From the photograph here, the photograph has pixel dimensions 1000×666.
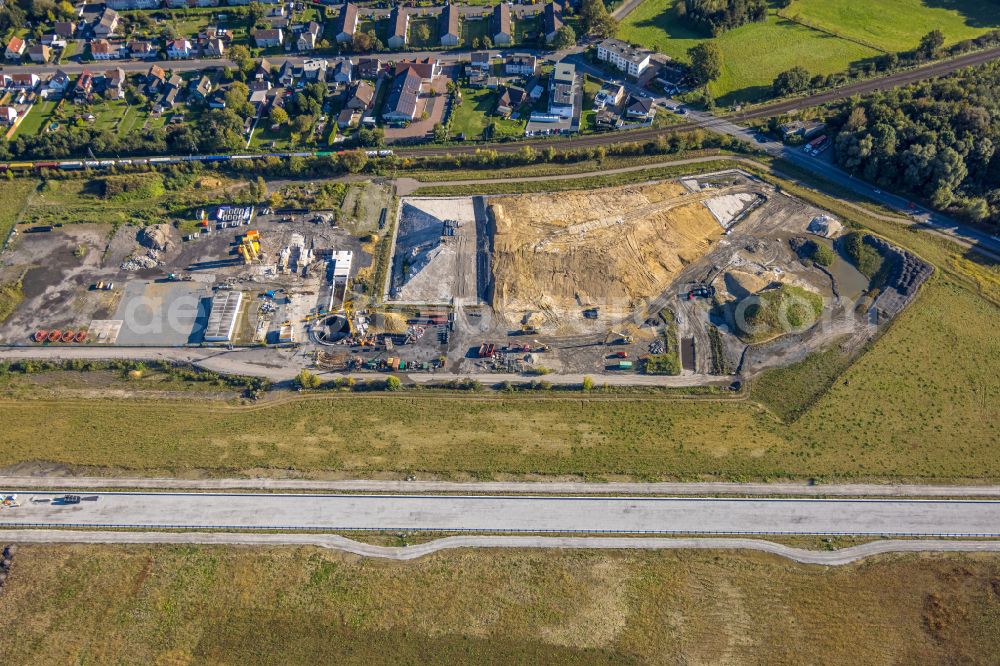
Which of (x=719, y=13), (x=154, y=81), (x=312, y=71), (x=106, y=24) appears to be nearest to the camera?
(x=154, y=81)

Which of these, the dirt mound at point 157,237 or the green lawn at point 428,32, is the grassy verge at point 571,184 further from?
the green lawn at point 428,32

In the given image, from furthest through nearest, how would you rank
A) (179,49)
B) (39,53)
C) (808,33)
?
(808,33) < (179,49) < (39,53)

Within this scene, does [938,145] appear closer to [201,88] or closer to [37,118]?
[201,88]

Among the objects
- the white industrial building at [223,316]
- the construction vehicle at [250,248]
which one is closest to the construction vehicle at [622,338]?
the white industrial building at [223,316]

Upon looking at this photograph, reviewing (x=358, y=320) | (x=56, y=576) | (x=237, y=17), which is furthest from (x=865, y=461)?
(x=237, y=17)

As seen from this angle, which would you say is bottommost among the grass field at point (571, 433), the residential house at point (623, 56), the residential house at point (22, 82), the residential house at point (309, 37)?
the grass field at point (571, 433)

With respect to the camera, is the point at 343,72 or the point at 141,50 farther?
the point at 141,50

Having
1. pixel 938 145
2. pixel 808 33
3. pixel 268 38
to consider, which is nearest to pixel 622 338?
pixel 938 145
